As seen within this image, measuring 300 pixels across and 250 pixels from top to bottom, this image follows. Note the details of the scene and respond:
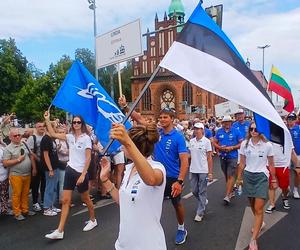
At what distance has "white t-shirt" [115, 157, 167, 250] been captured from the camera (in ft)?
7.89

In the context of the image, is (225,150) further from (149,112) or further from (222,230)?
(149,112)

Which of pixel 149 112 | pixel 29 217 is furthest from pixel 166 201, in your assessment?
pixel 149 112

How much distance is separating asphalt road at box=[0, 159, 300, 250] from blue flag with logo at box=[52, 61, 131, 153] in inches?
53.9

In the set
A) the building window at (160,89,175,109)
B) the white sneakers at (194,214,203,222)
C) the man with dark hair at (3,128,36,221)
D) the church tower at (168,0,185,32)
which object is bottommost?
the white sneakers at (194,214,203,222)

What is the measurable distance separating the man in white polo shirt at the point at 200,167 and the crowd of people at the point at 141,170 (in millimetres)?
16

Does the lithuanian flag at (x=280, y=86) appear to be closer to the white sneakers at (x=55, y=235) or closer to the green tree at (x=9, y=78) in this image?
the white sneakers at (x=55, y=235)

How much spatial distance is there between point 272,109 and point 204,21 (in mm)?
1055

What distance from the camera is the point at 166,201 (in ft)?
23.7

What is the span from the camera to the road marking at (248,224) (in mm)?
4879

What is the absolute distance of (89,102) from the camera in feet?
16.2

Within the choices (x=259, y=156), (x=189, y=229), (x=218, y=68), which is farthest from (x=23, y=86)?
(x=218, y=68)

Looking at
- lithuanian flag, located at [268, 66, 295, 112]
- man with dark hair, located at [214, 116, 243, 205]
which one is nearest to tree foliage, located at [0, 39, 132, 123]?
lithuanian flag, located at [268, 66, 295, 112]

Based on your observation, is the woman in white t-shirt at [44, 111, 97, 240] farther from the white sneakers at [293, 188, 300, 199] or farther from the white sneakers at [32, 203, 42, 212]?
the white sneakers at [293, 188, 300, 199]

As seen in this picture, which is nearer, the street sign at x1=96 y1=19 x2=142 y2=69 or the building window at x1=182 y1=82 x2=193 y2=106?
the street sign at x1=96 y1=19 x2=142 y2=69
